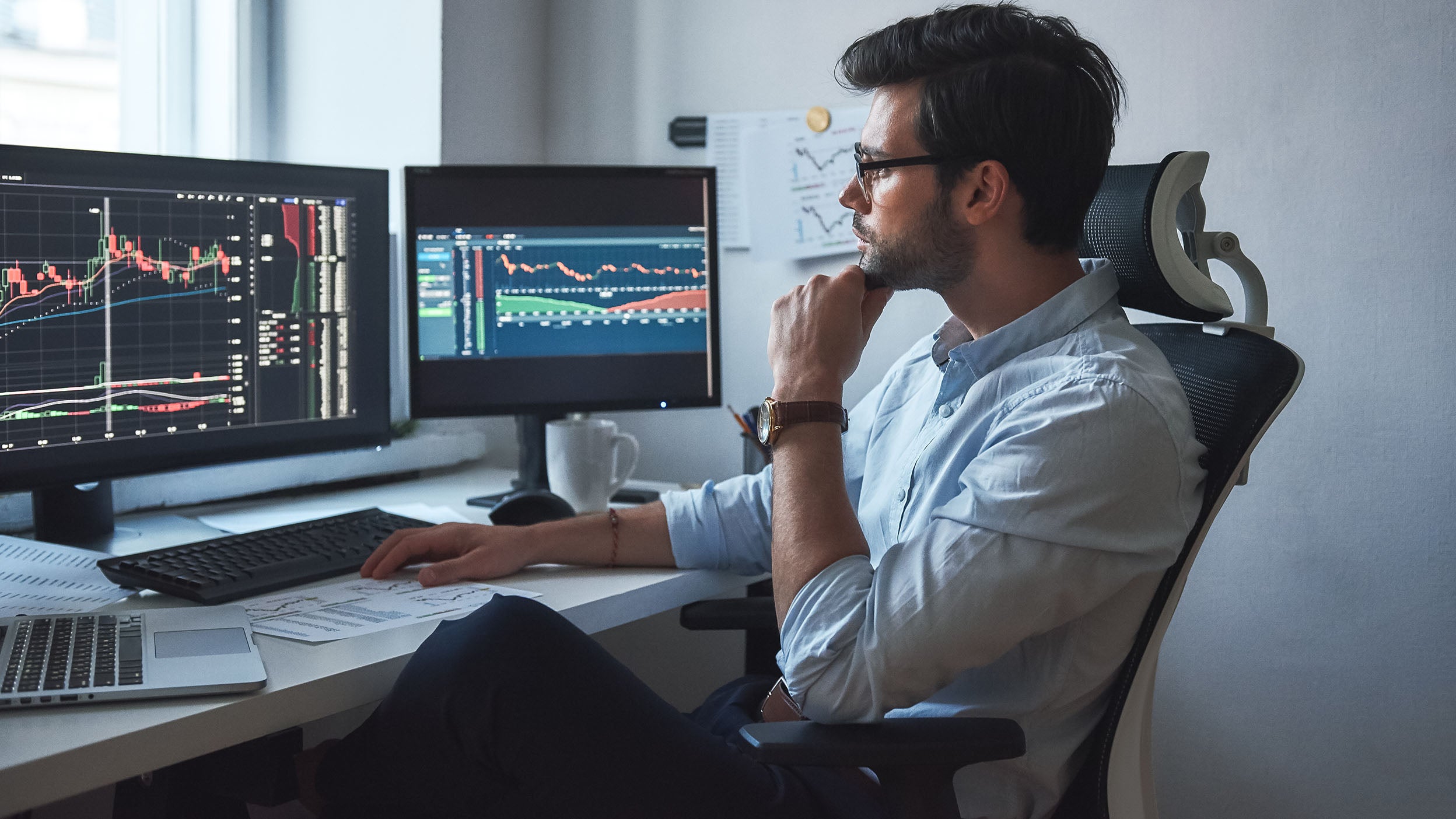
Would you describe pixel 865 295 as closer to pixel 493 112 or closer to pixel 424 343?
pixel 424 343

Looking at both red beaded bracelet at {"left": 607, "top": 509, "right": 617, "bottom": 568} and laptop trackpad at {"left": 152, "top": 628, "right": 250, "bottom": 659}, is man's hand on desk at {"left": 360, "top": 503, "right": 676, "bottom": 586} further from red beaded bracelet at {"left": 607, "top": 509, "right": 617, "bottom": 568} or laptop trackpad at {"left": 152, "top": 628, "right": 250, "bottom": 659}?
laptop trackpad at {"left": 152, "top": 628, "right": 250, "bottom": 659}

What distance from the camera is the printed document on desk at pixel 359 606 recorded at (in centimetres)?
101

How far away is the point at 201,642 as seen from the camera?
94cm

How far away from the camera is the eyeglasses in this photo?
3.63 ft

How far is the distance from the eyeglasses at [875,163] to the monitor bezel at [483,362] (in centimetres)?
55

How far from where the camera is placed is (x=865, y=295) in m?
1.23

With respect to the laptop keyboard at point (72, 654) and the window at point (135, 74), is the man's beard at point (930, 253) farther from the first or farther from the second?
the window at point (135, 74)

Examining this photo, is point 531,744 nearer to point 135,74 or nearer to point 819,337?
point 819,337

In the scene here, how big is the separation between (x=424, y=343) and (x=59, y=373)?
1.67ft

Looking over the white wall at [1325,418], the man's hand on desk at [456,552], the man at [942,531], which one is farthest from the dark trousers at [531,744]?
the white wall at [1325,418]

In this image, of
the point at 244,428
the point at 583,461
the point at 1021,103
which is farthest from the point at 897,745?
the point at 244,428

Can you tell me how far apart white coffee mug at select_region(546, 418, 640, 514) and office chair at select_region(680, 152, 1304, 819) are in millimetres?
750

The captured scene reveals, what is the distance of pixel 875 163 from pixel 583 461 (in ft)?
2.16

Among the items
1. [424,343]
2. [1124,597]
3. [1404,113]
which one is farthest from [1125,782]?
[424,343]
